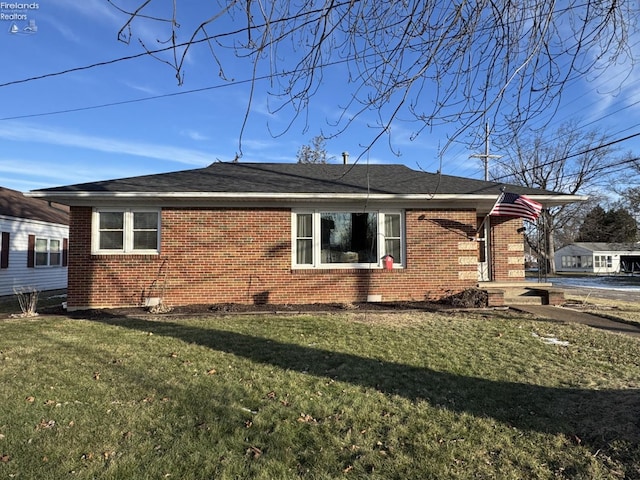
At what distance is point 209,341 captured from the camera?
276 inches

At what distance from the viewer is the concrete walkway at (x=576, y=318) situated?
27.2ft

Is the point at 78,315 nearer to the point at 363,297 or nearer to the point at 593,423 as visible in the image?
the point at 363,297

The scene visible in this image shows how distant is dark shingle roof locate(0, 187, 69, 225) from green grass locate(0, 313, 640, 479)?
478 inches

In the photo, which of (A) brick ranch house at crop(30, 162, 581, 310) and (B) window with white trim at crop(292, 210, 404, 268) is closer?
(A) brick ranch house at crop(30, 162, 581, 310)

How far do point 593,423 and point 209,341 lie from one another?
17.2 feet

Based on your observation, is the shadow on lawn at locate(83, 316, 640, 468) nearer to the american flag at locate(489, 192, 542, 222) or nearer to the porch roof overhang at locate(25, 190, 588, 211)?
the porch roof overhang at locate(25, 190, 588, 211)

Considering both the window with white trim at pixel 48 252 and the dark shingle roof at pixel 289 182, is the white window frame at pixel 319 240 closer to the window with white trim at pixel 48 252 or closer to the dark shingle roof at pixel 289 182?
the dark shingle roof at pixel 289 182

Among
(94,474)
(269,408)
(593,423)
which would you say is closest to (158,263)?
(269,408)

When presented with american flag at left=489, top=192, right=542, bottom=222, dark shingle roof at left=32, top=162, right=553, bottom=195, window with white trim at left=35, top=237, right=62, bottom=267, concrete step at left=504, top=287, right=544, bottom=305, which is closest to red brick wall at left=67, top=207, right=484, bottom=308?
dark shingle roof at left=32, top=162, right=553, bottom=195

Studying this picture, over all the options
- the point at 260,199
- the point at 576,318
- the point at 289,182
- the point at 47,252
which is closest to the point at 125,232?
the point at 260,199

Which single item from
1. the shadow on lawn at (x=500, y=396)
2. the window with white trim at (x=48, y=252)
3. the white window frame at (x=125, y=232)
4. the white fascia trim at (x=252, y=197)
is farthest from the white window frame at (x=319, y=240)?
the window with white trim at (x=48, y=252)

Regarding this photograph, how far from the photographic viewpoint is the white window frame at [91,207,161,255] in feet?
34.9

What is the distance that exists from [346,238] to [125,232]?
217 inches

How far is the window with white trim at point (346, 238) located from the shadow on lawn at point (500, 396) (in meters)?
4.76
